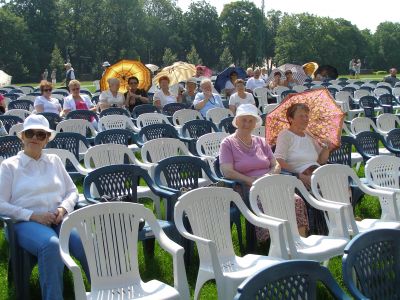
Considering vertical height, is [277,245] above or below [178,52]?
below

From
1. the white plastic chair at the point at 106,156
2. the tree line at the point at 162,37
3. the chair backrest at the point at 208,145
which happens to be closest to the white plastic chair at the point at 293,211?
the white plastic chair at the point at 106,156

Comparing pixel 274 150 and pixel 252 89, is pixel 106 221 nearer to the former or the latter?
pixel 274 150

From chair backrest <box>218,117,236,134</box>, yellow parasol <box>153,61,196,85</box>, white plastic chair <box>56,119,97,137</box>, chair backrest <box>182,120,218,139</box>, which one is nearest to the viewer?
white plastic chair <box>56,119,97,137</box>

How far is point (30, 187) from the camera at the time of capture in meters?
4.44

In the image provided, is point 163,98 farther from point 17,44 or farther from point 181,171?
point 17,44

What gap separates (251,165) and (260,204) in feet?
2.75

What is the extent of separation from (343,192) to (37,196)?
8.84 feet

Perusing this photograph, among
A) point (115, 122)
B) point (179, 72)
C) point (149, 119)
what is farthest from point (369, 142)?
point (179, 72)

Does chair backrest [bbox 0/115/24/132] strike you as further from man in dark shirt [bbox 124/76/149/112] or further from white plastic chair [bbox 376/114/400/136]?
white plastic chair [bbox 376/114/400/136]

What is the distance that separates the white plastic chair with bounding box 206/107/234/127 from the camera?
424 inches

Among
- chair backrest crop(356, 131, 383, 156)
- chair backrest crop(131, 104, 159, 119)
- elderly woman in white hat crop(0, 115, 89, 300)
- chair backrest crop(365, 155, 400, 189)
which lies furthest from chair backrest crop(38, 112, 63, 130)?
chair backrest crop(365, 155, 400, 189)

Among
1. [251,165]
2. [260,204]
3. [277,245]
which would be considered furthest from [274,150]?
[277,245]

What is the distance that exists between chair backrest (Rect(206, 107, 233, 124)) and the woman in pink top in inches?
188

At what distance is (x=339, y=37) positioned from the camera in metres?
85.0
